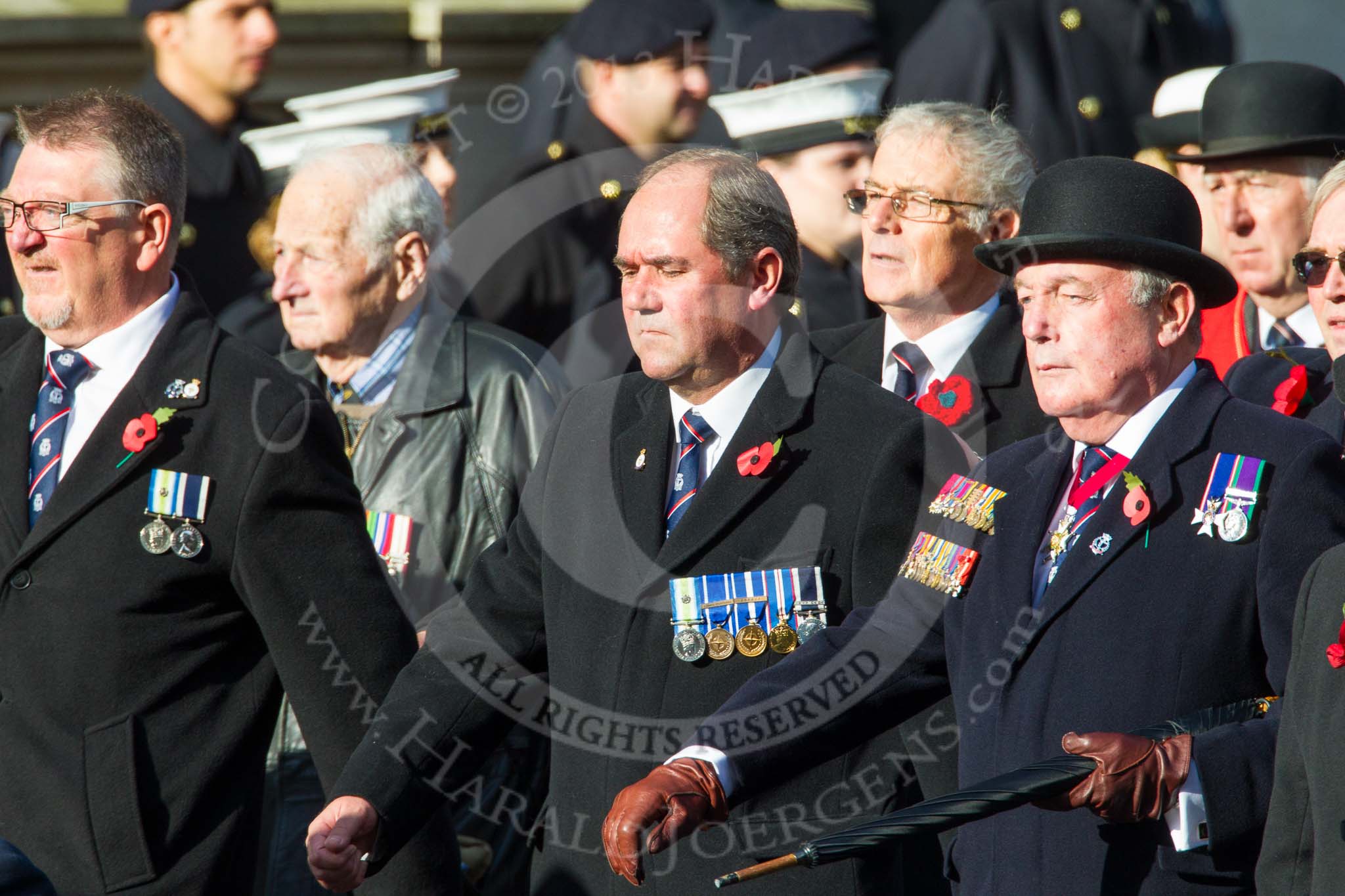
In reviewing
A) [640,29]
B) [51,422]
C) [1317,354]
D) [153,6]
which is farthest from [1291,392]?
[153,6]

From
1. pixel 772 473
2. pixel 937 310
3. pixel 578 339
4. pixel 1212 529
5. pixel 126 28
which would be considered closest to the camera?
pixel 1212 529

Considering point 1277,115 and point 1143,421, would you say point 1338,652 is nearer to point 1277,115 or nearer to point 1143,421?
point 1143,421

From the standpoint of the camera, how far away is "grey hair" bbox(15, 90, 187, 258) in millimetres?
4648

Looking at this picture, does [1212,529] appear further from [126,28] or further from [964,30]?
[126,28]

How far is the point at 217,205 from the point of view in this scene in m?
7.86

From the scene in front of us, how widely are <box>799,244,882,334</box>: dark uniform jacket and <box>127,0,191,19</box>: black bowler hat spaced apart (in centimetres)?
286

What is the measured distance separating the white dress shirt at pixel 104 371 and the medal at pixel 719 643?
152 cm

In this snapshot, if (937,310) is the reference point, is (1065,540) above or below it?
below

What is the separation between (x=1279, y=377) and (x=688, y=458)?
151cm

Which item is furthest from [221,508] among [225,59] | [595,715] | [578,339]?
[225,59]

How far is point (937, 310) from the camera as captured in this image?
5.17m

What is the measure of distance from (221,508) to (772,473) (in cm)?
127

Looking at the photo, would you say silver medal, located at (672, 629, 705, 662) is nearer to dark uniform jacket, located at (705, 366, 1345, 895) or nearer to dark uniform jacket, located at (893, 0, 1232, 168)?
dark uniform jacket, located at (705, 366, 1345, 895)

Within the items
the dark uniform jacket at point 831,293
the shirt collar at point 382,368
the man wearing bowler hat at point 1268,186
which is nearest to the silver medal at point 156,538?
the shirt collar at point 382,368
